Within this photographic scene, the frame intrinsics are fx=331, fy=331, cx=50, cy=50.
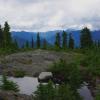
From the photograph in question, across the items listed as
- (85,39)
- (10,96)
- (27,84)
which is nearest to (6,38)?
(85,39)

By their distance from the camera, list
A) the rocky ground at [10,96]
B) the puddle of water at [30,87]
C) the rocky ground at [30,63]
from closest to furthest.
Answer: the rocky ground at [10,96] → the puddle of water at [30,87] → the rocky ground at [30,63]

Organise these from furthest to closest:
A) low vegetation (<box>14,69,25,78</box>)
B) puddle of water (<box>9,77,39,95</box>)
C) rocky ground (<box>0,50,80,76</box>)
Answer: rocky ground (<box>0,50,80,76</box>)
low vegetation (<box>14,69,25,78</box>)
puddle of water (<box>9,77,39,95</box>)

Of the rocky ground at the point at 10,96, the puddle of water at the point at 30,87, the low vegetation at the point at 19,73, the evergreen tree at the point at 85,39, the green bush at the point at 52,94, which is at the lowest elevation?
the puddle of water at the point at 30,87

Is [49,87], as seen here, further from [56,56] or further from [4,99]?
[56,56]

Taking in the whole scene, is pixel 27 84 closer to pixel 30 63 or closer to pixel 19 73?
pixel 19 73

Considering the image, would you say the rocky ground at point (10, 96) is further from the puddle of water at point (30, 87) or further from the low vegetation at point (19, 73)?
the low vegetation at point (19, 73)

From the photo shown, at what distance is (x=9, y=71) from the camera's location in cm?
6016

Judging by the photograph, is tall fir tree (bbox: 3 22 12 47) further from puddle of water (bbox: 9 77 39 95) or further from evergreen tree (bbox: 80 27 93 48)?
puddle of water (bbox: 9 77 39 95)

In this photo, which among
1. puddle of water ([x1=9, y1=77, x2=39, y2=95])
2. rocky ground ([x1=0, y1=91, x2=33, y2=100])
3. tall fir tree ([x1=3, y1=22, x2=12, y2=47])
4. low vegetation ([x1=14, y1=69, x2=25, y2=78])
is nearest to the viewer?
rocky ground ([x1=0, y1=91, x2=33, y2=100])

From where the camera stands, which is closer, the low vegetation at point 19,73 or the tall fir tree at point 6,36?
the low vegetation at point 19,73

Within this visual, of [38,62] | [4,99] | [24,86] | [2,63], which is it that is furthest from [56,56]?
[4,99]

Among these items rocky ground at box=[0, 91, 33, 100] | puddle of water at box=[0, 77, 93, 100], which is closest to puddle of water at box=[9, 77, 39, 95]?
puddle of water at box=[0, 77, 93, 100]

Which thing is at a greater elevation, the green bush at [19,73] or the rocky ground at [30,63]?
the rocky ground at [30,63]

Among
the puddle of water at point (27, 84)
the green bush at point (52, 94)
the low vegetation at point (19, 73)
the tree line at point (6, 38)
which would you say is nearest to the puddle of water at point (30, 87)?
the puddle of water at point (27, 84)
